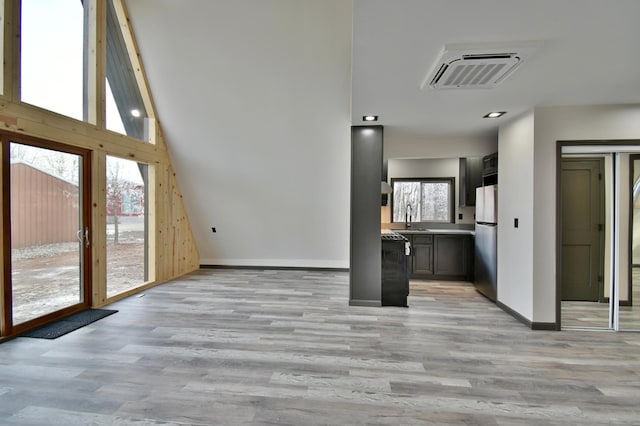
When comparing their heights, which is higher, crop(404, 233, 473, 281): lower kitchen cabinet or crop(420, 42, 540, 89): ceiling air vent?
crop(420, 42, 540, 89): ceiling air vent

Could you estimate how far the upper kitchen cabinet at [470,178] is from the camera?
5191mm

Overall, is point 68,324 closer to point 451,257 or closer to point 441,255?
point 441,255

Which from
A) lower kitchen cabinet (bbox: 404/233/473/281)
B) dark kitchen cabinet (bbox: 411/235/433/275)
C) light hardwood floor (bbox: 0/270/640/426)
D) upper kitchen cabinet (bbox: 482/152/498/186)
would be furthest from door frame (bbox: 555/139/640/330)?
dark kitchen cabinet (bbox: 411/235/433/275)

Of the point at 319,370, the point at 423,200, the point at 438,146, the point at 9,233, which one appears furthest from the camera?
the point at 423,200

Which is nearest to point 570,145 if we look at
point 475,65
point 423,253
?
point 475,65

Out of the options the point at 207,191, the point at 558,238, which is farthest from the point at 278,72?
the point at 558,238

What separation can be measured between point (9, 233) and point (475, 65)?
465 centimetres

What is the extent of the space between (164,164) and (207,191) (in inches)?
34.0

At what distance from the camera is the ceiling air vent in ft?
6.53

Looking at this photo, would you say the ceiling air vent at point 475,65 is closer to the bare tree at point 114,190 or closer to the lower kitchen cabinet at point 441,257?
the lower kitchen cabinet at point 441,257

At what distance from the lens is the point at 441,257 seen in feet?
17.5

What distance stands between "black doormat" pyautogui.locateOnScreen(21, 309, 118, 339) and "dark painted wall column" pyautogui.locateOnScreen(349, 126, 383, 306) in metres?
3.24

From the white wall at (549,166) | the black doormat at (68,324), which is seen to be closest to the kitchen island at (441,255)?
the white wall at (549,166)

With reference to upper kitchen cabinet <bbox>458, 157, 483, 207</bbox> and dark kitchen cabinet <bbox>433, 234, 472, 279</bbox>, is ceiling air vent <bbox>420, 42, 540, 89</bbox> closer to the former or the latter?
upper kitchen cabinet <bbox>458, 157, 483, 207</bbox>
